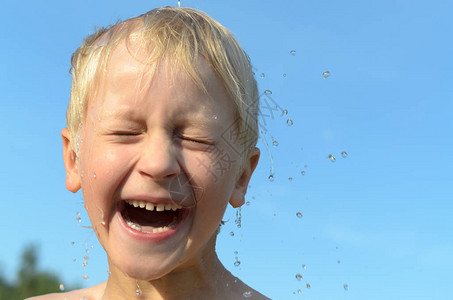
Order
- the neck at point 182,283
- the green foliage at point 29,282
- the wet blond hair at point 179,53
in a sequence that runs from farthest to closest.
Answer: the green foliage at point 29,282
the neck at point 182,283
the wet blond hair at point 179,53

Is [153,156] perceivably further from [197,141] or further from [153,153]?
[197,141]

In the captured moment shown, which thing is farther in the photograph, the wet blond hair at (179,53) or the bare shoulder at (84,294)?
the bare shoulder at (84,294)

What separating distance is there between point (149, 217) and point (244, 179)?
0.91m

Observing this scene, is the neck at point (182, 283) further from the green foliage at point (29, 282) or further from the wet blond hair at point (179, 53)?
the green foliage at point (29, 282)

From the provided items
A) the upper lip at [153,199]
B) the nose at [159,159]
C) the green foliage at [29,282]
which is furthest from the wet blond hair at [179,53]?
the green foliage at [29,282]

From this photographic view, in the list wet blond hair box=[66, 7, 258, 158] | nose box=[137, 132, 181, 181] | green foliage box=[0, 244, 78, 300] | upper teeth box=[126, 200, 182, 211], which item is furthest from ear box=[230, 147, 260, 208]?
green foliage box=[0, 244, 78, 300]

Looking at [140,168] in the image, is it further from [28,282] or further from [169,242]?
[28,282]

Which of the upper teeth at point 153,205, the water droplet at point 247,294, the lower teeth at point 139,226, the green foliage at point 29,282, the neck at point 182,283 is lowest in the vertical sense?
the green foliage at point 29,282

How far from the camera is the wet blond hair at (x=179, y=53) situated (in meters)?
3.16

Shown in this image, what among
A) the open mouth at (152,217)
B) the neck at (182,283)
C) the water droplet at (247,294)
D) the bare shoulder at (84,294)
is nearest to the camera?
the open mouth at (152,217)

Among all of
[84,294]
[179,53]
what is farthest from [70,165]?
[84,294]

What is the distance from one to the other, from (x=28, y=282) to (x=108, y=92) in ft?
70.3

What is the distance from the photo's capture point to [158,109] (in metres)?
2.87

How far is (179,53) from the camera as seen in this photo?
3100 mm
